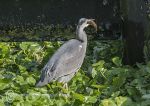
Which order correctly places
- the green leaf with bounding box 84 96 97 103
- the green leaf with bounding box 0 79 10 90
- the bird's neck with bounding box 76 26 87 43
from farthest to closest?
the bird's neck with bounding box 76 26 87 43 → the green leaf with bounding box 0 79 10 90 → the green leaf with bounding box 84 96 97 103

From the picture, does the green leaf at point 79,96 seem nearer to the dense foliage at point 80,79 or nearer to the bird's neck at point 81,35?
the dense foliage at point 80,79

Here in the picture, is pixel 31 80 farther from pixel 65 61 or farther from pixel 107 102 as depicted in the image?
pixel 107 102

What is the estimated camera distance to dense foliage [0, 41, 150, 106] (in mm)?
6012

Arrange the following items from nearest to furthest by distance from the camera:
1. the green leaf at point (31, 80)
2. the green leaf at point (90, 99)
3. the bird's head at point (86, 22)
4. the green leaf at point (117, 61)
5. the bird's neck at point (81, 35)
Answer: the green leaf at point (90, 99) → the green leaf at point (31, 80) → the bird's head at point (86, 22) → the green leaf at point (117, 61) → the bird's neck at point (81, 35)

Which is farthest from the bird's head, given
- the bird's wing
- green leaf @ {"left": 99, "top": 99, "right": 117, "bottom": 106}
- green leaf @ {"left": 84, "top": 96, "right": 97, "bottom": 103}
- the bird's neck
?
green leaf @ {"left": 99, "top": 99, "right": 117, "bottom": 106}

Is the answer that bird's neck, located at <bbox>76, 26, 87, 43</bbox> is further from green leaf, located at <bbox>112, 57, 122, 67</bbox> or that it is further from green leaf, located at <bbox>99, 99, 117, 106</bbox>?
green leaf, located at <bbox>99, 99, 117, 106</bbox>

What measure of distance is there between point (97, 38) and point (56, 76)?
0.92 m

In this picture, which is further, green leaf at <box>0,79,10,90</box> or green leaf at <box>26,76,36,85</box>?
green leaf at <box>26,76,36,85</box>

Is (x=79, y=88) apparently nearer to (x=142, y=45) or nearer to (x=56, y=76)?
(x=56, y=76)

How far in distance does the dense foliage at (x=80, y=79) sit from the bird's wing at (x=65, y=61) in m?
0.12

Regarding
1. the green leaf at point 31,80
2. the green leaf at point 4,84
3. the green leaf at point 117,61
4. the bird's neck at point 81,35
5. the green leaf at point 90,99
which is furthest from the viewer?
the bird's neck at point 81,35

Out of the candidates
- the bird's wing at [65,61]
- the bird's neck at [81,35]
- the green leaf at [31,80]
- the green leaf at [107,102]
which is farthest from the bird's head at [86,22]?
the green leaf at [107,102]

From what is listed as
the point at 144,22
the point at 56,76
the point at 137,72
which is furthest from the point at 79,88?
the point at 144,22

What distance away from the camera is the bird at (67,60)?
650 cm
